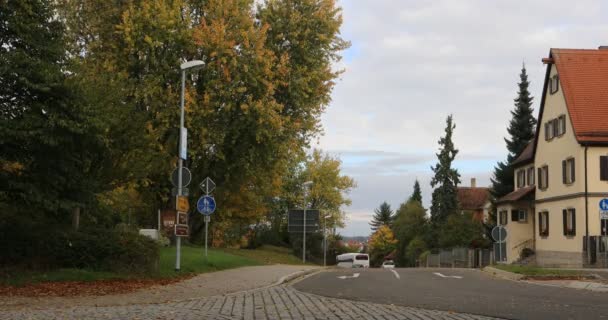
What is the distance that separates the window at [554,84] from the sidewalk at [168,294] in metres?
26.5

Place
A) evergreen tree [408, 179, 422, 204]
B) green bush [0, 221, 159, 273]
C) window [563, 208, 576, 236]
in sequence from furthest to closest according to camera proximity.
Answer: evergreen tree [408, 179, 422, 204] < window [563, 208, 576, 236] < green bush [0, 221, 159, 273]

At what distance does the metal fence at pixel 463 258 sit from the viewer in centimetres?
5295

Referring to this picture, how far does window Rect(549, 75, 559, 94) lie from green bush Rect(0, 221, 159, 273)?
100 feet

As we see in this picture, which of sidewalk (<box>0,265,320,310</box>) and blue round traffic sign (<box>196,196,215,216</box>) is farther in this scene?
blue round traffic sign (<box>196,196,215,216</box>)

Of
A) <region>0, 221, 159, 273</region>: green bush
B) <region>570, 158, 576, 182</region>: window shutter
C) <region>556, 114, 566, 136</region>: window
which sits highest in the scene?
<region>556, 114, 566, 136</region>: window

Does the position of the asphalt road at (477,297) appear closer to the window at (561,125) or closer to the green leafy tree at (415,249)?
the window at (561,125)

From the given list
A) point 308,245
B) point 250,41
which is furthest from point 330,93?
point 308,245

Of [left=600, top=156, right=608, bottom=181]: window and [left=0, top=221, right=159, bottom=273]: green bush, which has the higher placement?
[left=600, top=156, right=608, bottom=181]: window

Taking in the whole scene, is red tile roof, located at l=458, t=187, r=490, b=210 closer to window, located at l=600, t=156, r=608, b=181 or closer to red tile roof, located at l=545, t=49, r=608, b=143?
red tile roof, located at l=545, t=49, r=608, b=143

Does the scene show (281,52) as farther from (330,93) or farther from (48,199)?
(48,199)

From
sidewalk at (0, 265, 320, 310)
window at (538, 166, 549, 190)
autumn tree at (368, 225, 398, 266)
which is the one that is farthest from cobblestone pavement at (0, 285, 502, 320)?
autumn tree at (368, 225, 398, 266)

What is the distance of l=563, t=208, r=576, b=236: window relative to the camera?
37.8 meters

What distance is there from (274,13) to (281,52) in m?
2.07

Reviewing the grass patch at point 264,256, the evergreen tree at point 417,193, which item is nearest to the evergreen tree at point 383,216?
the evergreen tree at point 417,193
